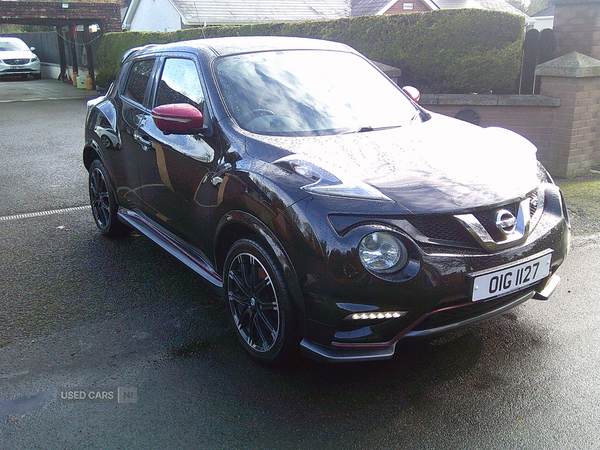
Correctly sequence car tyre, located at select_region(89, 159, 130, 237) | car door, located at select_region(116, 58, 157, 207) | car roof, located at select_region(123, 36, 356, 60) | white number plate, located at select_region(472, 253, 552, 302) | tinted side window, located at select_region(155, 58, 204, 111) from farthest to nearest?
car tyre, located at select_region(89, 159, 130, 237)
car door, located at select_region(116, 58, 157, 207)
car roof, located at select_region(123, 36, 356, 60)
tinted side window, located at select_region(155, 58, 204, 111)
white number plate, located at select_region(472, 253, 552, 302)

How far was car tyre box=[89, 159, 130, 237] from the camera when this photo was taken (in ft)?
17.0

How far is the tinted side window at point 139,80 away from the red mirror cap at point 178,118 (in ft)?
3.65

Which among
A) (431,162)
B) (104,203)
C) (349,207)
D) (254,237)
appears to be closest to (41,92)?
(104,203)

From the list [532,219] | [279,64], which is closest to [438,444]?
[532,219]

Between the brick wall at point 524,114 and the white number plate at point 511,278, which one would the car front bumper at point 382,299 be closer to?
the white number plate at point 511,278

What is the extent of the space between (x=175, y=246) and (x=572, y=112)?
19.0 ft

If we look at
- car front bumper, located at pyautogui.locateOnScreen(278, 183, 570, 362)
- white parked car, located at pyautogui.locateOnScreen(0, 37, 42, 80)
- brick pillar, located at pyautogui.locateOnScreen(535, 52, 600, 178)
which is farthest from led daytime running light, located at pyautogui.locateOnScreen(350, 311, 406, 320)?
white parked car, located at pyautogui.locateOnScreen(0, 37, 42, 80)

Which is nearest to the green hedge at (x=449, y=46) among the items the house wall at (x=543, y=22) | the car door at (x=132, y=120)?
the car door at (x=132, y=120)

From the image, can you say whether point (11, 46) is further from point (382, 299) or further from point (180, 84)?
point (382, 299)

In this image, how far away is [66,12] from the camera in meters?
22.5

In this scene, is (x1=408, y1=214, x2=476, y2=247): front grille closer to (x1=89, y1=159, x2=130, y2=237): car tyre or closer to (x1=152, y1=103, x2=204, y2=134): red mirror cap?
(x1=152, y1=103, x2=204, y2=134): red mirror cap

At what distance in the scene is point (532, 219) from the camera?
123 inches

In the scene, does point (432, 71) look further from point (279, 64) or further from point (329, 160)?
point (329, 160)

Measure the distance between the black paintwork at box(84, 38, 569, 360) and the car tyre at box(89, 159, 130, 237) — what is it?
1068 mm
